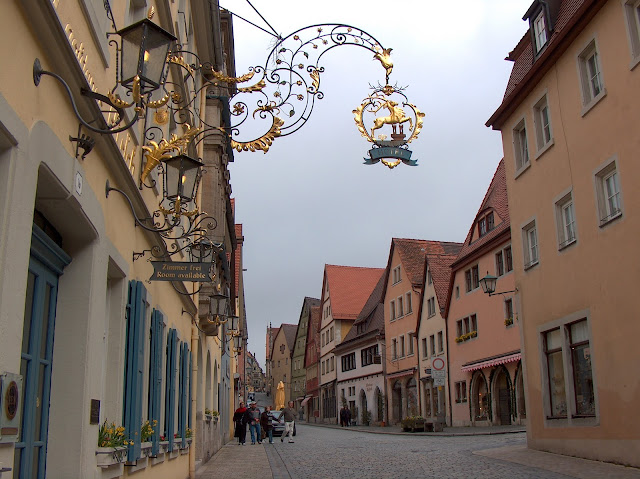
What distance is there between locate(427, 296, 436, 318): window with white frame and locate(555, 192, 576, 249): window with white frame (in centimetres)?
2435

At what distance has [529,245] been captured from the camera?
1869 cm

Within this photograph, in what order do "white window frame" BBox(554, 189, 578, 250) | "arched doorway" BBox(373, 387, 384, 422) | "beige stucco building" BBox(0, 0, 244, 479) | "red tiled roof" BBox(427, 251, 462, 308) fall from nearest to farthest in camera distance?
1. "beige stucco building" BBox(0, 0, 244, 479)
2. "white window frame" BBox(554, 189, 578, 250)
3. "red tiled roof" BBox(427, 251, 462, 308)
4. "arched doorway" BBox(373, 387, 384, 422)

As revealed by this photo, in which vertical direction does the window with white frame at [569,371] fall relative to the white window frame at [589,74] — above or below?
below

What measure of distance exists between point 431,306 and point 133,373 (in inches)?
1372

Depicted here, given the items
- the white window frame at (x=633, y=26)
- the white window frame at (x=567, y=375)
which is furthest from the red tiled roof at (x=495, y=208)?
the white window frame at (x=633, y=26)

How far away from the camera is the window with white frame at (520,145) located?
18964 mm

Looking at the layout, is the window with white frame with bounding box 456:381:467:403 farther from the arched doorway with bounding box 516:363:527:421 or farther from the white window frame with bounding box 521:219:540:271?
the white window frame with bounding box 521:219:540:271

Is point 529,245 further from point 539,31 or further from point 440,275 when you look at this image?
point 440,275

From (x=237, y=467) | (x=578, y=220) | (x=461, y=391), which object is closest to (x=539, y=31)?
(x=578, y=220)

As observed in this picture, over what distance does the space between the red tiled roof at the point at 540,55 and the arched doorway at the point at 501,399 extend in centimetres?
1510

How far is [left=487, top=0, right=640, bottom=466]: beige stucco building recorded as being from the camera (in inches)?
533

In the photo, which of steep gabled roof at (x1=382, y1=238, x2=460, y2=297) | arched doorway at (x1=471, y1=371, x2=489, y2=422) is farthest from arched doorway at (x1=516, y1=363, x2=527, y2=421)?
steep gabled roof at (x1=382, y1=238, x2=460, y2=297)

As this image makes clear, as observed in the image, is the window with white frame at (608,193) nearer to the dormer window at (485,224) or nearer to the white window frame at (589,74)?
the white window frame at (589,74)

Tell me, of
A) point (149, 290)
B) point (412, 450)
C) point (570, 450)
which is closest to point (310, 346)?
point (412, 450)
